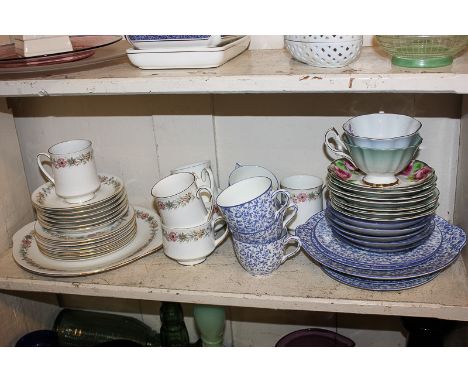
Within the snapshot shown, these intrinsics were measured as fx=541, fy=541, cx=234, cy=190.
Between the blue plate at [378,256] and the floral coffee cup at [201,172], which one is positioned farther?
the floral coffee cup at [201,172]

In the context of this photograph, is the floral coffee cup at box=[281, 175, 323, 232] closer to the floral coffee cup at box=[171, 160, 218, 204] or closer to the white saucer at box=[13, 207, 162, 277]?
the floral coffee cup at box=[171, 160, 218, 204]

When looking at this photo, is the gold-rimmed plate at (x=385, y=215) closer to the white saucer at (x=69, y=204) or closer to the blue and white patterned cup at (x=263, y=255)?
→ the blue and white patterned cup at (x=263, y=255)

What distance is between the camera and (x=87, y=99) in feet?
4.11

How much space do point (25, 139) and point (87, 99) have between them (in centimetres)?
21

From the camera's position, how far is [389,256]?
3.28 feet

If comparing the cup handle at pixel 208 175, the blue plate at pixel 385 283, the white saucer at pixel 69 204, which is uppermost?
the cup handle at pixel 208 175

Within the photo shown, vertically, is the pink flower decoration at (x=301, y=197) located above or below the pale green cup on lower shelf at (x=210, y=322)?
above

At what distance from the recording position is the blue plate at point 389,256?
97 centimetres

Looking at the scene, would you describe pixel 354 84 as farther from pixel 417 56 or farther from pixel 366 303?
pixel 366 303

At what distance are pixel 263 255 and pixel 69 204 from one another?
42 centimetres

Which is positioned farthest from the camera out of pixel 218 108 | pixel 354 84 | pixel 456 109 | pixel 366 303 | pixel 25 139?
pixel 25 139

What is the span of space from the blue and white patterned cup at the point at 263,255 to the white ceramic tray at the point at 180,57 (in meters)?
0.34

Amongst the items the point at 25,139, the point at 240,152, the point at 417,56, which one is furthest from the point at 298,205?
the point at 25,139

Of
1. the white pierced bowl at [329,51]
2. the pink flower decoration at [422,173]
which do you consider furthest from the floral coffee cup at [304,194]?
the white pierced bowl at [329,51]
